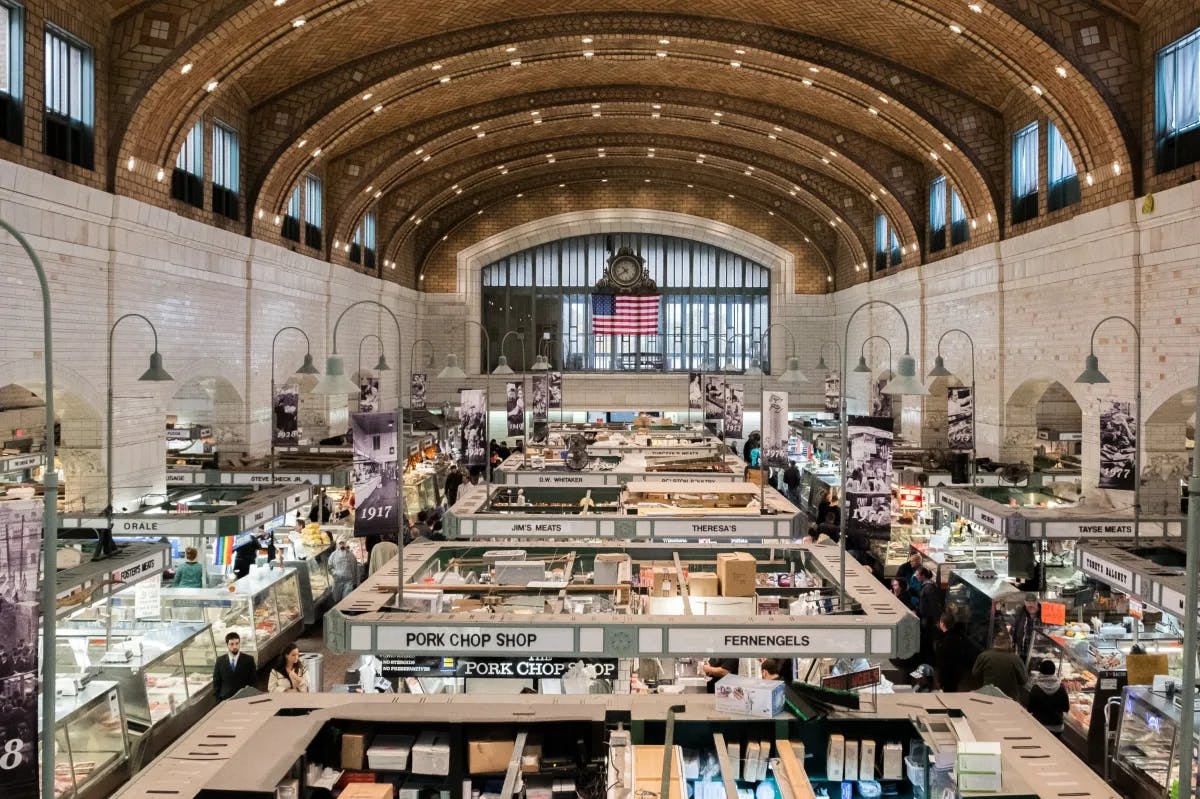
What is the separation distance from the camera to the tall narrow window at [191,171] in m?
17.0

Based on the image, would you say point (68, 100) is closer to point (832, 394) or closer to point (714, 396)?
point (714, 396)

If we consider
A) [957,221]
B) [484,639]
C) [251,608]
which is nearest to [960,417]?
[957,221]

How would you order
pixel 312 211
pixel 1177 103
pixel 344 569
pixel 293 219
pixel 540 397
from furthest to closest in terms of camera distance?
1. pixel 540 397
2. pixel 312 211
3. pixel 293 219
4. pixel 344 569
5. pixel 1177 103

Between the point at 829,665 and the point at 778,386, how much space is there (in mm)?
25793

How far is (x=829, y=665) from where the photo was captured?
9266mm

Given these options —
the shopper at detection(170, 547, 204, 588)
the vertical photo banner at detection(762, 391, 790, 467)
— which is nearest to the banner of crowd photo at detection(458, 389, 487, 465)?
the shopper at detection(170, 547, 204, 588)

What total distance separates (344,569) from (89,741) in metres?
6.10

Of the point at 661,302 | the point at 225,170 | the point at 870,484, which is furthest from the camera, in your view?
the point at 661,302

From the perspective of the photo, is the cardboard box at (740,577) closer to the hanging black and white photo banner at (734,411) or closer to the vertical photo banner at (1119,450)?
the vertical photo banner at (1119,450)

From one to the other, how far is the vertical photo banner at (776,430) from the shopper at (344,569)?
6599 millimetres

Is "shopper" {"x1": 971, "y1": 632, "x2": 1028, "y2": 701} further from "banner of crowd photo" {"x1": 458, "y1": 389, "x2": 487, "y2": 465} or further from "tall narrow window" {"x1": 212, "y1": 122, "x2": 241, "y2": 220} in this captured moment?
"tall narrow window" {"x1": 212, "y1": 122, "x2": 241, "y2": 220}

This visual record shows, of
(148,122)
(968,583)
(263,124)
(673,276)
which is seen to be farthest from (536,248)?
(968,583)

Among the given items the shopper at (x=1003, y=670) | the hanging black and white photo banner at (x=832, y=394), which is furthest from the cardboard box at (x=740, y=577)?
the hanging black and white photo banner at (x=832, y=394)

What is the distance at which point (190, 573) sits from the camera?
12.3 metres
